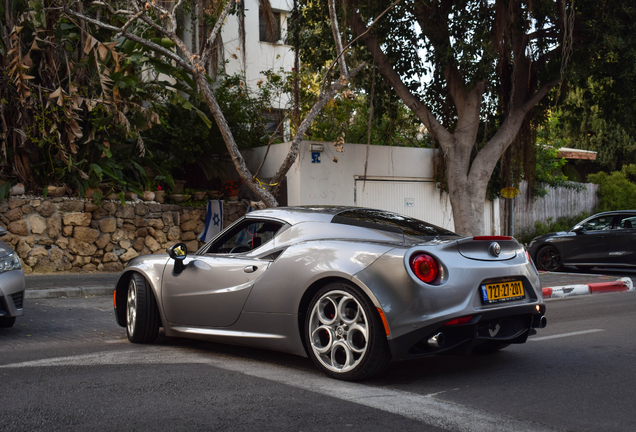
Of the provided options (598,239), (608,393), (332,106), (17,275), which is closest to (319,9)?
(332,106)

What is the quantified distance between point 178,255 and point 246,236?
2.12 ft

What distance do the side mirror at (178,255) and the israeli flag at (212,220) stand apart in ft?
30.1

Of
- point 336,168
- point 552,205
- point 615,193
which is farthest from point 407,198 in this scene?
point 615,193

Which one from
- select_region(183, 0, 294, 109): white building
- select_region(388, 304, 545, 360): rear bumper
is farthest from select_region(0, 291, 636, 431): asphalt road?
select_region(183, 0, 294, 109): white building

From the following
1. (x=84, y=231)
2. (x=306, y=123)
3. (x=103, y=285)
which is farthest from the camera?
(x=84, y=231)

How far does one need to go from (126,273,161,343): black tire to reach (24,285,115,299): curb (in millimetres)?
4538

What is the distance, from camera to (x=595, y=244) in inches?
551

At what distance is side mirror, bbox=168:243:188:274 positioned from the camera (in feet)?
18.5

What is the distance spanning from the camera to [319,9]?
15.0 meters

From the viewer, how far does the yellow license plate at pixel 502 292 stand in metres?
4.48

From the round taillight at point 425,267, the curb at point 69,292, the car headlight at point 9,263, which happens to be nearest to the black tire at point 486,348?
the round taillight at point 425,267

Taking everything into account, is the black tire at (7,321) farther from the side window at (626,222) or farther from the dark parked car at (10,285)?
the side window at (626,222)

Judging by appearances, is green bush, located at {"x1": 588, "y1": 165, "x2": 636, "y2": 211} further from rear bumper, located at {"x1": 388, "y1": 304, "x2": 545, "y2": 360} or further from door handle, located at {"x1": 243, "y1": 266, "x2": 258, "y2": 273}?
door handle, located at {"x1": 243, "y1": 266, "x2": 258, "y2": 273}

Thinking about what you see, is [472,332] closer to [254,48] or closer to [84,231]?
[84,231]
